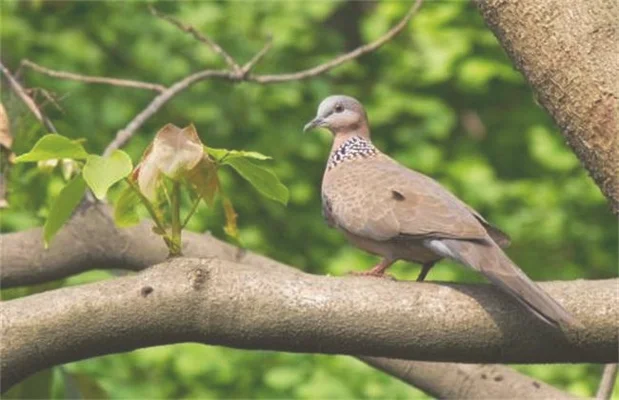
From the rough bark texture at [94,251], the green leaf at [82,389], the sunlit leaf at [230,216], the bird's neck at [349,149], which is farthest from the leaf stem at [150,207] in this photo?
the green leaf at [82,389]

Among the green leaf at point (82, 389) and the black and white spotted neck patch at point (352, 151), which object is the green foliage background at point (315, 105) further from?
the green leaf at point (82, 389)

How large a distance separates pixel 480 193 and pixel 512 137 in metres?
0.72

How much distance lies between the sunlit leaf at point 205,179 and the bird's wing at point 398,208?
1.44 ft

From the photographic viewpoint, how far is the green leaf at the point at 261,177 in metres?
2.00

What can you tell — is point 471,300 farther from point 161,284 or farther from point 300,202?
point 300,202

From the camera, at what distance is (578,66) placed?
1.84m

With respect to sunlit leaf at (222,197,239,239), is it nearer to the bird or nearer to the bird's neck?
the bird

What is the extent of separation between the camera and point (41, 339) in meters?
1.87

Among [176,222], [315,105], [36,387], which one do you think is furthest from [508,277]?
[315,105]

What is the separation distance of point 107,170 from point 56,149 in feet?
0.25

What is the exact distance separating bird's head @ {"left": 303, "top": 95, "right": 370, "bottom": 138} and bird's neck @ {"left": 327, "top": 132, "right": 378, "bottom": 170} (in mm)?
31

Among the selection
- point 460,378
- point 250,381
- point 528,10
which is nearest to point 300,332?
point 528,10

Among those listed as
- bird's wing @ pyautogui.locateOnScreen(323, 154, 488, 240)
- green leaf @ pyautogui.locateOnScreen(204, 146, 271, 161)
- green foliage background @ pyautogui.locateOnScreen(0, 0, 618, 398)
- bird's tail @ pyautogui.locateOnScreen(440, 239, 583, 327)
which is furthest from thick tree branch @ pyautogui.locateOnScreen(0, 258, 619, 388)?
green foliage background @ pyautogui.locateOnScreen(0, 0, 618, 398)

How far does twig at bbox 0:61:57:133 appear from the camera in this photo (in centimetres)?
285
